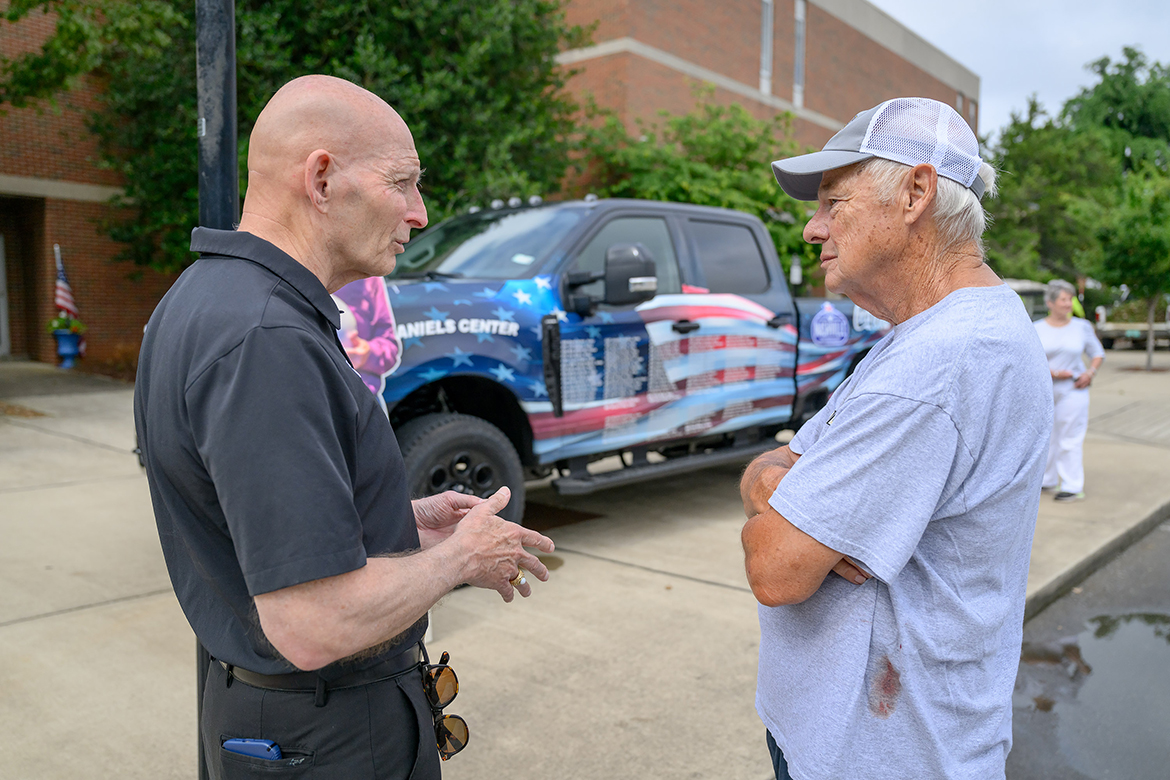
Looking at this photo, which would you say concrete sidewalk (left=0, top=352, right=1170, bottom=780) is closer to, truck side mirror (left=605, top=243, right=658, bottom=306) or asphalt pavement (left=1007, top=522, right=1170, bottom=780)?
asphalt pavement (left=1007, top=522, right=1170, bottom=780)

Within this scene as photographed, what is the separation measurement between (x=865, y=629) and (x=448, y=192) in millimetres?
10921

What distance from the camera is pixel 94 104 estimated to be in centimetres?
1541

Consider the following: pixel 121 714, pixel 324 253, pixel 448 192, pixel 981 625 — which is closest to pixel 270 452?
pixel 324 253

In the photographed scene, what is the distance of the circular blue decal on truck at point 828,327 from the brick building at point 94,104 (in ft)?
33.4

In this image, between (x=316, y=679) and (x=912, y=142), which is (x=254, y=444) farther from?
(x=912, y=142)

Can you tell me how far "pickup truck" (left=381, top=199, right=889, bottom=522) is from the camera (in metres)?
4.61

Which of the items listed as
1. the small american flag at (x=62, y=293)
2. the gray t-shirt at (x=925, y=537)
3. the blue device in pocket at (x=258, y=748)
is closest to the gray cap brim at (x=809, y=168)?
the gray t-shirt at (x=925, y=537)

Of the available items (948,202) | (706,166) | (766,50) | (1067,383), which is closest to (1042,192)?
(766,50)

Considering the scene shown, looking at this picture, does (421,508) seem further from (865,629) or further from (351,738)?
(865,629)

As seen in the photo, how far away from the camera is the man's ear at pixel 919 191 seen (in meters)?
1.51

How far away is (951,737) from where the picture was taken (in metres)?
1.48

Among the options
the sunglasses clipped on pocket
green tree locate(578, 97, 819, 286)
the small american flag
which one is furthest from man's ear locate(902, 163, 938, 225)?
the small american flag

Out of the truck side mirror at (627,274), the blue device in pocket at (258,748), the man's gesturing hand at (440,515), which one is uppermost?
the truck side mirror at (627,274)

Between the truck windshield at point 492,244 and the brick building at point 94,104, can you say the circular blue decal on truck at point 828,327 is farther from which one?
the brick building at point 94,104
